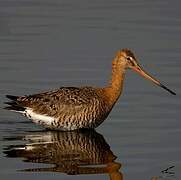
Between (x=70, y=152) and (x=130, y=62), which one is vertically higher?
(x=130, y=62)

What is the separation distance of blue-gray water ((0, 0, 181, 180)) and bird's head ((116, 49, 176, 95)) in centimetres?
50

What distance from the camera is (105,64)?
65.0 ft

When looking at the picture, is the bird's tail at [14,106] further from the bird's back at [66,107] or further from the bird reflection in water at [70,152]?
the bird reflection in water at [70,152]

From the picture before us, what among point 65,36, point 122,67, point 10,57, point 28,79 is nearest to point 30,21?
point 65,36

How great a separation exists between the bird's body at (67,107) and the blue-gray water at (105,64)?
0.21 m

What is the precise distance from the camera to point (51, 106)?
56.2 ft

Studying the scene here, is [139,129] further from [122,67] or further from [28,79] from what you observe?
[28,79]

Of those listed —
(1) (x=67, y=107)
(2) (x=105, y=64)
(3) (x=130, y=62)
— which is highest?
(2) (x=105, y=64)

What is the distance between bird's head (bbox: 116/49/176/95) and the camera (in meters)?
17.3

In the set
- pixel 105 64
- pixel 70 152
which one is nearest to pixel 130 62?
pixel 105 64

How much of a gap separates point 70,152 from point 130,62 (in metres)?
2.56

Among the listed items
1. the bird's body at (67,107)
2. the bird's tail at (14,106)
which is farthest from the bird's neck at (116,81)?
the bird's tail at (14,106)

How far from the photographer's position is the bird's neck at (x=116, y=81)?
683 inches

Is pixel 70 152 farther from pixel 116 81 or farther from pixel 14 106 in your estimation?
pixel 116 81
